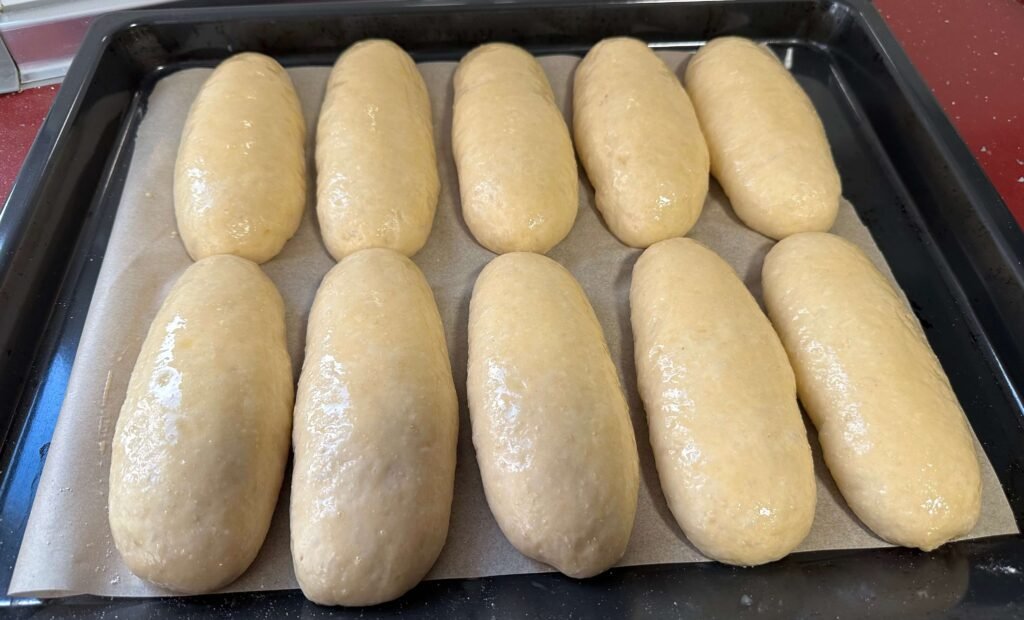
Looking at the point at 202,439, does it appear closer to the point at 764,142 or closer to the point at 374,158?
the point at 374,158

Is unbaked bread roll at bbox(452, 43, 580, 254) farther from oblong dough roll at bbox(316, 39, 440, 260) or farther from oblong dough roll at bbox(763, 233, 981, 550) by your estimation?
oblong dough roll at bbox(763, 233, 981, 550)

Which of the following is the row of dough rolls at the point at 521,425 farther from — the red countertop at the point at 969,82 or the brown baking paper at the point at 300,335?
the red countertop at the point at 969,82

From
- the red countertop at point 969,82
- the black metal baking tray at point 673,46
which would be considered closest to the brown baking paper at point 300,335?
the black metal baking tray at point 673,46

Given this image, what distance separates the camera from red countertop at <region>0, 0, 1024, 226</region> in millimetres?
1830

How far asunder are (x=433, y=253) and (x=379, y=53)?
560mm

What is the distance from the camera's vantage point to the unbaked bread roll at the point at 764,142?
1492 mm

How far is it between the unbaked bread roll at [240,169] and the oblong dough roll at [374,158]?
0.07m

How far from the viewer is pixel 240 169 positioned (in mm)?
1459

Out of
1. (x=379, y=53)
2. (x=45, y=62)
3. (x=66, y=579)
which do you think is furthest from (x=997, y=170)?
(x=45, y=62)

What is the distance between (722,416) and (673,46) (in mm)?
1190

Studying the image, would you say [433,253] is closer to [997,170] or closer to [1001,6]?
[997,170]

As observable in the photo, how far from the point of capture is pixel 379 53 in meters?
1.70

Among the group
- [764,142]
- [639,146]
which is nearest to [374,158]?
[639,146]

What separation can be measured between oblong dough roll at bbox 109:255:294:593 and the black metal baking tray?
0.10 meters
